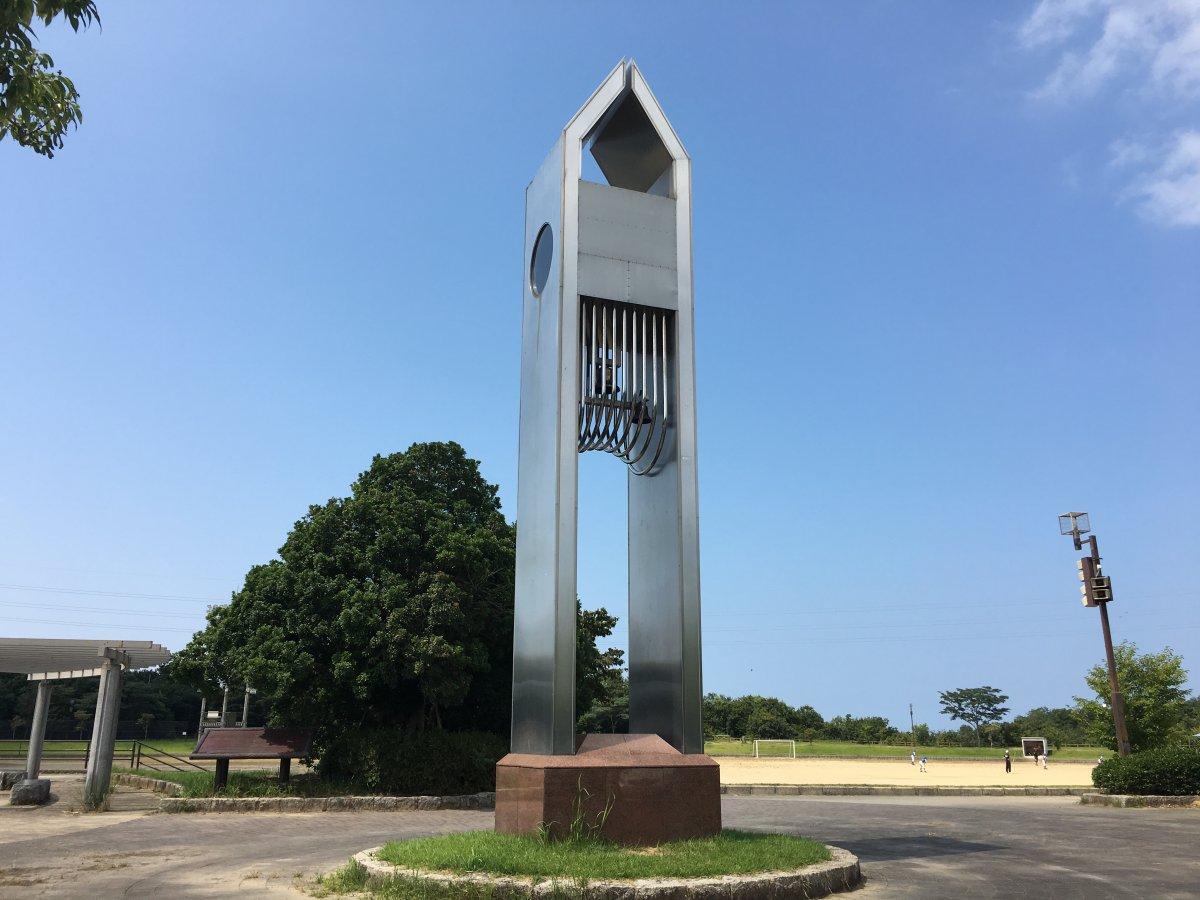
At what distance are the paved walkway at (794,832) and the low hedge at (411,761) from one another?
1.28 meters

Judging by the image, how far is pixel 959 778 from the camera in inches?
1253

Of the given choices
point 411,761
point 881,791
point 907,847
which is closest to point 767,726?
point 881,791

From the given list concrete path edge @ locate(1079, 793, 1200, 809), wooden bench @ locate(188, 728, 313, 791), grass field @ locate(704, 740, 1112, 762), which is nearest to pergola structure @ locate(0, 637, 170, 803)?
wooden bench @ locate(188, 728, 313, 791)

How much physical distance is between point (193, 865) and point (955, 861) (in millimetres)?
8763

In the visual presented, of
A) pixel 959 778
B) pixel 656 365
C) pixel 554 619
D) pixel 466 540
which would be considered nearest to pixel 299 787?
pixel 466 540

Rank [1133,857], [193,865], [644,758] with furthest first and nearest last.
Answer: [1133,857] → [193,865] → [644,758]

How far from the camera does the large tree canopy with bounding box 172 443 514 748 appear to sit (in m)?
18.1

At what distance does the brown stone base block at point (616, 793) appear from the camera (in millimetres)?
9039

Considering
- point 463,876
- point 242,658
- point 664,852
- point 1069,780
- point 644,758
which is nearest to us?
point 463,876

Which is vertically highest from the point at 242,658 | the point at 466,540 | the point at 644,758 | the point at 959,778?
the point at 466,540

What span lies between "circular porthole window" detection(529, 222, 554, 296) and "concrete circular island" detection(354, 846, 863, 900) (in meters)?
6.77

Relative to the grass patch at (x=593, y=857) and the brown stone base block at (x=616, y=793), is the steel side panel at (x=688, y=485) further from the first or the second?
the grass patch at (x=593, y=857)

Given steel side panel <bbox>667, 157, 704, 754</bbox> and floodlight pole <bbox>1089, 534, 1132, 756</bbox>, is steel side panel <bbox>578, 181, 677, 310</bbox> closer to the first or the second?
steel side panel <bbox>667, 157, 704, 754</bbox>

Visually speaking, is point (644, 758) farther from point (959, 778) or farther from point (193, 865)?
point (959, 778)
